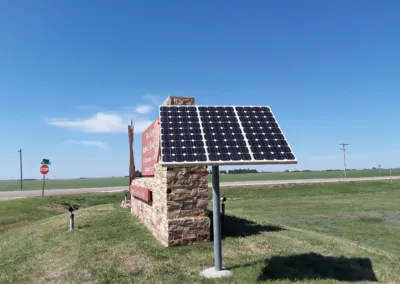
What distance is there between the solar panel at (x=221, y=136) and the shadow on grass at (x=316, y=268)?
9.56ft

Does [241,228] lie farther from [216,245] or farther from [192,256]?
[216,245]

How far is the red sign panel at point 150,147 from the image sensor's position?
47.5ft

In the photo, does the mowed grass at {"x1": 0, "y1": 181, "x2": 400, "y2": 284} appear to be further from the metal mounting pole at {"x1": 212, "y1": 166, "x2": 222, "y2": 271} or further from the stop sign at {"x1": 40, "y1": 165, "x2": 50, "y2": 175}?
the stop sign at {"x1": 40, "y1": 165, "x2": 50, "y2": 175}

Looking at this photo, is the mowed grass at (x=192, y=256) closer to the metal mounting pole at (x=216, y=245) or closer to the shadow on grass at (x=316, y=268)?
the shadow on grass at (x=316, y=268)

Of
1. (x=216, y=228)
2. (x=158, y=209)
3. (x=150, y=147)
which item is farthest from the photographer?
(x=150, y=147)

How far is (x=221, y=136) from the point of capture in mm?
8703

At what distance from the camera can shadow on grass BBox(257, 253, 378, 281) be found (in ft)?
27.9

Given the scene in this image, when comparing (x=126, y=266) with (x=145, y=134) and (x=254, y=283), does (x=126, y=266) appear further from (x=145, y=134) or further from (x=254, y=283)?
(x=145, y=134)

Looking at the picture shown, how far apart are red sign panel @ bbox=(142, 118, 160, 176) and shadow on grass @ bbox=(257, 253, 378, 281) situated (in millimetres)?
6467

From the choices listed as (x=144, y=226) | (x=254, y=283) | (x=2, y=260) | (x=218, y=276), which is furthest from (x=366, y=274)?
(x=2, y=260)

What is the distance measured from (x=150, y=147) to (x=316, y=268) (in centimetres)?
945

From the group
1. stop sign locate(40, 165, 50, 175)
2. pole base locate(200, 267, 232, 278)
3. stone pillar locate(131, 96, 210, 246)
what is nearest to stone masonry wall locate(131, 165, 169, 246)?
stone pillar locate(131, 96, 210, 246)

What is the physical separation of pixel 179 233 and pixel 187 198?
1.17 metres

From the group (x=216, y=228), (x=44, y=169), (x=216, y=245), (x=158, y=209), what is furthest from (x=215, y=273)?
(x=44, y=169)
